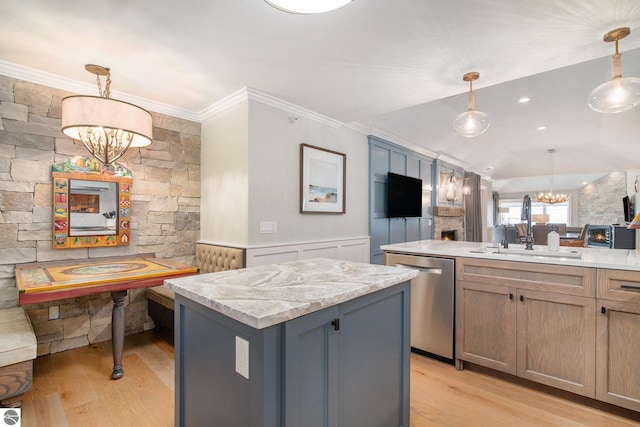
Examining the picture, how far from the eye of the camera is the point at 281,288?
1302mm

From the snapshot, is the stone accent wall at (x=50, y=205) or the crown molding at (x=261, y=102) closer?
the stone accent wall at (x=50, y=205)

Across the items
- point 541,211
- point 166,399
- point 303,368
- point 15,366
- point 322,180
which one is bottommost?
point 166,399

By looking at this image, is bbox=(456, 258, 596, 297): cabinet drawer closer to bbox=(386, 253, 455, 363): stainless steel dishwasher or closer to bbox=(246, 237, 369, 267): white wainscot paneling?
bbox=(386, 253, 455, 363): stainless steel dishwasher

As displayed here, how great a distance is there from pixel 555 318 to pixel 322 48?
2526 millimetres

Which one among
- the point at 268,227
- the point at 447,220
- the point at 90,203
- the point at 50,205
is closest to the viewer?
the point at 50,205

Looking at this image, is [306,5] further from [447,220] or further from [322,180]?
[447,220]

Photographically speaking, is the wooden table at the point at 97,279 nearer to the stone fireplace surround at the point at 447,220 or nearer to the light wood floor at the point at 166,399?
the light wood floor at the point at 166,399

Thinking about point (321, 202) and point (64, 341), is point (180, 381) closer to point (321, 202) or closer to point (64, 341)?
point (64, 341)

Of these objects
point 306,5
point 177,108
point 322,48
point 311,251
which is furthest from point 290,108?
point 306,5

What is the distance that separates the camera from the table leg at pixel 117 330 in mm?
2312

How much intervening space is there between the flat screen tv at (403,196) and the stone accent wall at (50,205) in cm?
303

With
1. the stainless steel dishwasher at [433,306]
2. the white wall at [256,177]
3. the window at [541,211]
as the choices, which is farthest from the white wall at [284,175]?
the window at [541,211]

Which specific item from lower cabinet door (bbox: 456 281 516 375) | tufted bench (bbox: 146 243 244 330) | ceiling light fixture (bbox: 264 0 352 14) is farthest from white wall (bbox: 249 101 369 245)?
lower cabinet door (bbox: 456 281 516 375)

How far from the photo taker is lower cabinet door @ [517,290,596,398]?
1915mm
